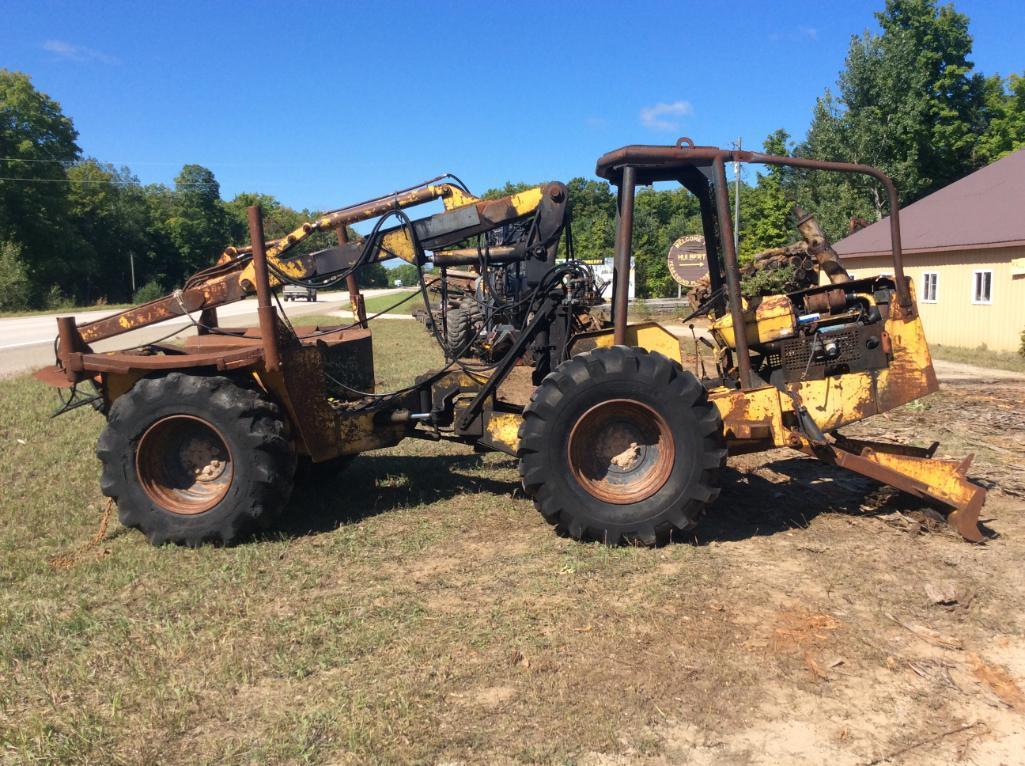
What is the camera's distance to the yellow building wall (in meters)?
18.0

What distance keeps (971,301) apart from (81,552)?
20.8 metres

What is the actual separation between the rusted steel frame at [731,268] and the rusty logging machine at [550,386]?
17 millimetres

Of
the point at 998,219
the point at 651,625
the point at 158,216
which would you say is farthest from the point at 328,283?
the point at 158,216

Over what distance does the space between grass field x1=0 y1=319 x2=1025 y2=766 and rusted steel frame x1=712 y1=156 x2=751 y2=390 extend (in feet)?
4.05

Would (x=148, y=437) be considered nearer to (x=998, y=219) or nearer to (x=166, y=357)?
(x=166, y=357)

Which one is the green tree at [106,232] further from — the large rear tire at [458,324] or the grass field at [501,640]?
the grass field at [501,640]

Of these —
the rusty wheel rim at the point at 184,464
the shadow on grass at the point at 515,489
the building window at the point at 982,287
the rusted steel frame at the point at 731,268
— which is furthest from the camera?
the building window at the point at 982,287

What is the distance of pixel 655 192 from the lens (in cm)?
6581

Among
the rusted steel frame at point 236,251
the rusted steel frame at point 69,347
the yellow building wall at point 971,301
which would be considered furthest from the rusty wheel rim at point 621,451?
the yellow building wall at point 971,301

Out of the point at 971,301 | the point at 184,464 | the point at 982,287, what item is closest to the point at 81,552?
the point at 184,464

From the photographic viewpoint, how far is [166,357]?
554cm

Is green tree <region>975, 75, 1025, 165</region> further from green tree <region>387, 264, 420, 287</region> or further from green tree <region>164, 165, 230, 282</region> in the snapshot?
green tree <region>164, 165, 230, 282</region>

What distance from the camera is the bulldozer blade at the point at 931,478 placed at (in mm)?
5090

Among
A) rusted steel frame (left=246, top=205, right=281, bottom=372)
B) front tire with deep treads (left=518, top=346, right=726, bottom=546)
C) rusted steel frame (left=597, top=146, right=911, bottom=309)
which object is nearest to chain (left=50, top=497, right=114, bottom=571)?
rusted steel frame (left=246, top=205, right=281, bottom=372)
